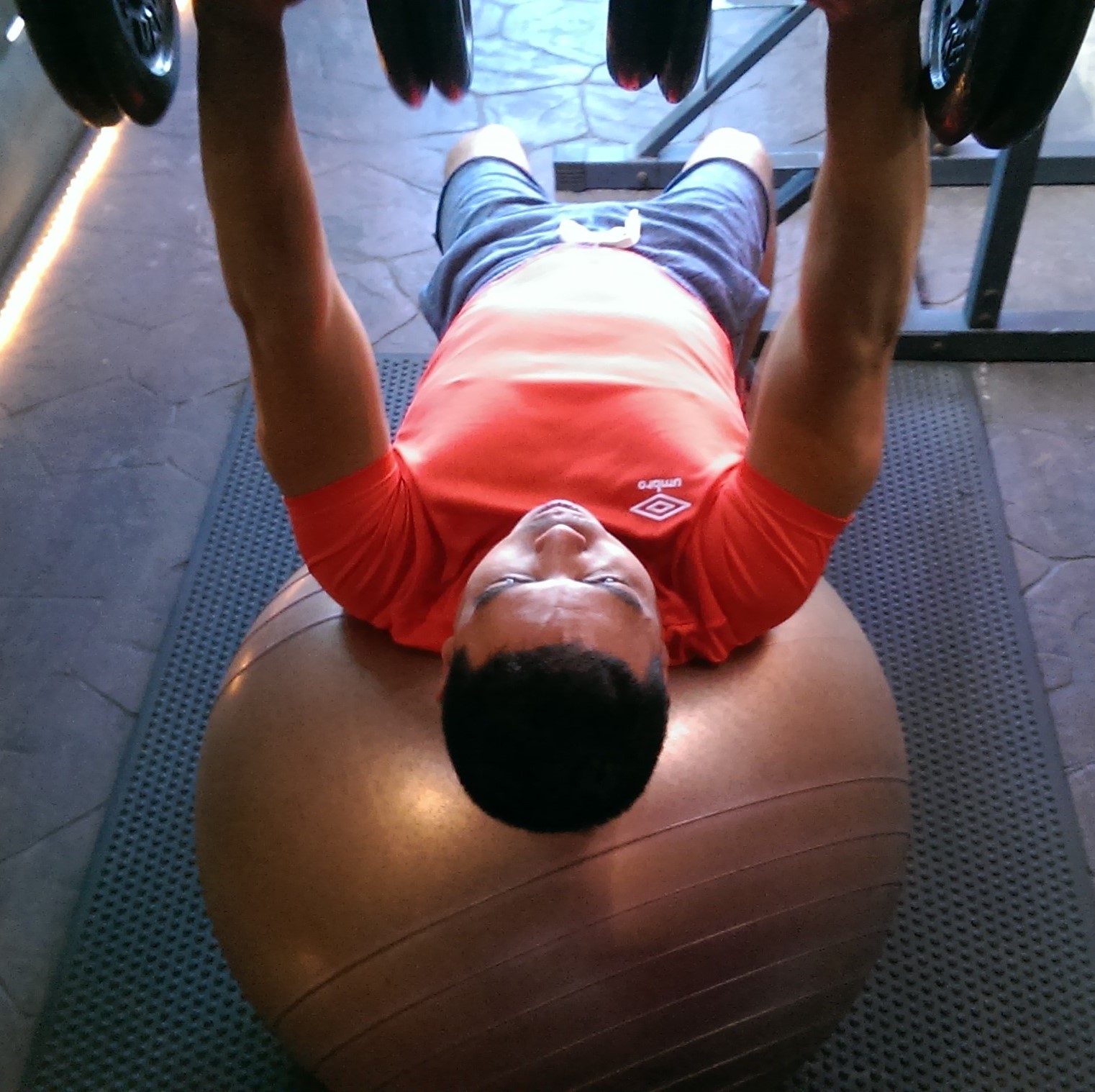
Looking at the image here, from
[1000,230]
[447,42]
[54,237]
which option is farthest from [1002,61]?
[54,237]

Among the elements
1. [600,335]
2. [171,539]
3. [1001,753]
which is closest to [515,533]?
[600,335]

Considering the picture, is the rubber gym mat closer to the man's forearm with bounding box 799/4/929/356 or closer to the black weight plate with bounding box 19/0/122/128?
the man's forearm with bounding box 799/4/929/356

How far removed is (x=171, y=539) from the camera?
6.93ft

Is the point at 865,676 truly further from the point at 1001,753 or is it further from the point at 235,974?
the point at 235,974

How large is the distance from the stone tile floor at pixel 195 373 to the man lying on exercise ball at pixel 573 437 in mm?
865

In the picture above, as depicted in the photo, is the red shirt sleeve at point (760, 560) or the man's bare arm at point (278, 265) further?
the red shirt sleeve at point (760, 560)

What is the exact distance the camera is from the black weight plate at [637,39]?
81cm

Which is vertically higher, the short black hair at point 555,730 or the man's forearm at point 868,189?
the man's forearm at point 868,189

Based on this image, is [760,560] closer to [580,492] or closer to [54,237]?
[580,492]

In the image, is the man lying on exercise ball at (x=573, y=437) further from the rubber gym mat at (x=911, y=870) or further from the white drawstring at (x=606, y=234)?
the rubber gym mat at (x=911, y=870)

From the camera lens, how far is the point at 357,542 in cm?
118

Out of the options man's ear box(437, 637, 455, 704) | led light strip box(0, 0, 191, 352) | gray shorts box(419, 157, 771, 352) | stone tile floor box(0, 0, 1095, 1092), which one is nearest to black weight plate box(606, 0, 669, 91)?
man's ear box(437, 637, 455, 704)

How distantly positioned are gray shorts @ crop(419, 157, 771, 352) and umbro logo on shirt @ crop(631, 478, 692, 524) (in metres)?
0.50

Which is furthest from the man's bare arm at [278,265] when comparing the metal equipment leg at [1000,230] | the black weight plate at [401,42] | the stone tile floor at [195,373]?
the metal equipment leg at [1000,230]
